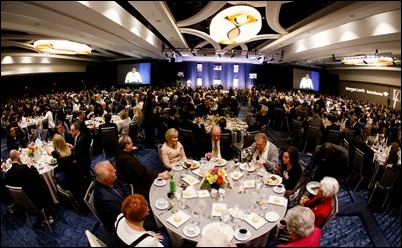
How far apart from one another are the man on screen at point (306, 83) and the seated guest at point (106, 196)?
21.0 metres

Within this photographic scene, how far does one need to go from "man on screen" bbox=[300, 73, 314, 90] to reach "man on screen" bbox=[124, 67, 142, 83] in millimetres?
14056

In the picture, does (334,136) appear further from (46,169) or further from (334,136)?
(46,169)

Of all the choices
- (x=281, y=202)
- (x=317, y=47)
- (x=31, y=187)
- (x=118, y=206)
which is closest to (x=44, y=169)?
(x=31, y=187)

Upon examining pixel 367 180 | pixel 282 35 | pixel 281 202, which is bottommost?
pixel 367 180

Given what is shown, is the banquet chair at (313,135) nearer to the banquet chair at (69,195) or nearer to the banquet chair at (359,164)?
the banquet chair at (359,164)

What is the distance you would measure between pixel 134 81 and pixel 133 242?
20.7 m

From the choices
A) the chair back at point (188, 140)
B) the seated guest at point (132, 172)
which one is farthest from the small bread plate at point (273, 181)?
the chair back at point (188, 140)

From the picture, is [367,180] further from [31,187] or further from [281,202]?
[31,187]

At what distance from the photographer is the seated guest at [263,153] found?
15.1 feet

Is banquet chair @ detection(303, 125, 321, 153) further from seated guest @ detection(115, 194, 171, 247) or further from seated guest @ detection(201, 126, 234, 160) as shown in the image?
seated guest @ detection(115, 194, 171, 247)

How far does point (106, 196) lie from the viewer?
3414 millimetres

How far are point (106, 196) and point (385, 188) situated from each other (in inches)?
156

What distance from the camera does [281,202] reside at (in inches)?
134

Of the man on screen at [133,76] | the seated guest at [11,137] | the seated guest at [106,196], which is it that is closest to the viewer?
the seated guest at [11,137]
